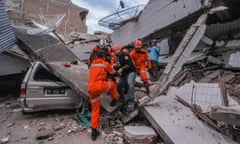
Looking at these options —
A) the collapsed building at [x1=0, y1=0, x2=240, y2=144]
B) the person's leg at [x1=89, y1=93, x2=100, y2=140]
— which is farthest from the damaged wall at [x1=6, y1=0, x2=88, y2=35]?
the person's leg at [x1=89, y1=93, x2=100, y2=140]

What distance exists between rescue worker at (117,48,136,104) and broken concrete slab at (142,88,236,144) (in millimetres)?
506

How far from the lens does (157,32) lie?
7.35 metres

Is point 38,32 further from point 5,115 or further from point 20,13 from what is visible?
point 20,13

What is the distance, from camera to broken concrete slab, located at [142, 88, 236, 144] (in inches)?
102

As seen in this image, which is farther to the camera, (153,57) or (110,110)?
(153,57)

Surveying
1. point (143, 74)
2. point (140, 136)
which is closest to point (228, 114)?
point (140, 136)

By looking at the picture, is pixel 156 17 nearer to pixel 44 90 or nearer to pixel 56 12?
pixel 44 90

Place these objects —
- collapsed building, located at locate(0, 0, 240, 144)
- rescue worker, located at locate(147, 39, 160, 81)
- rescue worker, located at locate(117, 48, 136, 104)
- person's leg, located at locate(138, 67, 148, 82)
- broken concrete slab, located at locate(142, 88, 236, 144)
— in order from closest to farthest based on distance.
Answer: broken concrete slab, located at locate(142, 88, 236, 144)
collapsed building, located at locate(0, 0, 240, 144)
rescue worker, located at locate(117, 48, 136, 104)
person's leg, located at locate(138, 67, 148, 82)
rescue worker, located at locate(147, 39, 160, 81)

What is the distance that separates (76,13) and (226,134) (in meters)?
23.3

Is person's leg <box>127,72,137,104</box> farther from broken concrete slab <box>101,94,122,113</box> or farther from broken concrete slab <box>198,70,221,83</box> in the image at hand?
broken concrete slab <box>198,70,221,83</box>

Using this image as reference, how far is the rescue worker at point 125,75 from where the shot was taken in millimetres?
3967

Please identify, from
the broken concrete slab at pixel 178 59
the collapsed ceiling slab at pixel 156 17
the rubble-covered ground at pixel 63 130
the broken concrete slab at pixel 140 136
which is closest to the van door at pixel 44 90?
the rubble-covered ground at pixel 63 130

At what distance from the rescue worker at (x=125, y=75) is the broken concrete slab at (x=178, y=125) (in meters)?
A: 0.51

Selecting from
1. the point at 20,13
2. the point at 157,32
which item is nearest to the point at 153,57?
the point at 157,32
